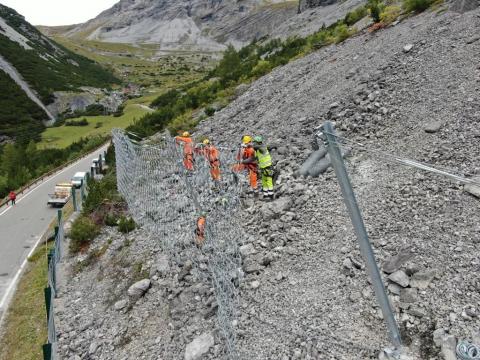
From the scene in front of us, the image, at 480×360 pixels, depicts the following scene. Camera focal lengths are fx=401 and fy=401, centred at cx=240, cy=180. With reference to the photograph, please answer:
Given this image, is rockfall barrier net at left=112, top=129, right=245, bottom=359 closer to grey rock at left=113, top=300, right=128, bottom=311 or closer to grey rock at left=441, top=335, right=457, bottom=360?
grey rock at left=113, top=300, right=128, bottom=311

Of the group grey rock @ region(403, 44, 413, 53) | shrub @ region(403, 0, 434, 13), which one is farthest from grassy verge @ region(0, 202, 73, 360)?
shrub @ region(403, 0, 434, 13)

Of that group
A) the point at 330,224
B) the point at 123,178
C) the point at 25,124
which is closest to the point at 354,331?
the point at 330,224

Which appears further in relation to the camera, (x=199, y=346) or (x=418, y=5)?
(x=418, y=5)

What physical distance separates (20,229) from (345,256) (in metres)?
17.0

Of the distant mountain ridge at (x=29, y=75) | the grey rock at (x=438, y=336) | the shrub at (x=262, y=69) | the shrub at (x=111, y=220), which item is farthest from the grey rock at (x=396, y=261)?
the distant mountain ridge at (x=29, y=75)

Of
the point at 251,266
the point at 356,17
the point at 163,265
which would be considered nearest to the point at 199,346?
the point at 251,266

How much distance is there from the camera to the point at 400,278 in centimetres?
584

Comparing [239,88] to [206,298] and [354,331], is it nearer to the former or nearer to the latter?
[206,298]

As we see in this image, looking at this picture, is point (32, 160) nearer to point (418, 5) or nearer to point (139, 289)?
point (418, 5)

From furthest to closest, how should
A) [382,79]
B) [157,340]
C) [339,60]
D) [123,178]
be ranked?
[339,60] < [123,178] < [382,79] < [157,340]

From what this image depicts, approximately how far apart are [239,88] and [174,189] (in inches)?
623

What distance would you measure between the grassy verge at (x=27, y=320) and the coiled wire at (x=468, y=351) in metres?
8.71

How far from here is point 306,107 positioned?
1498 cm

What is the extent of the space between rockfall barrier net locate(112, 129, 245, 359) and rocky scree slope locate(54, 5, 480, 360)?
0.87ft
